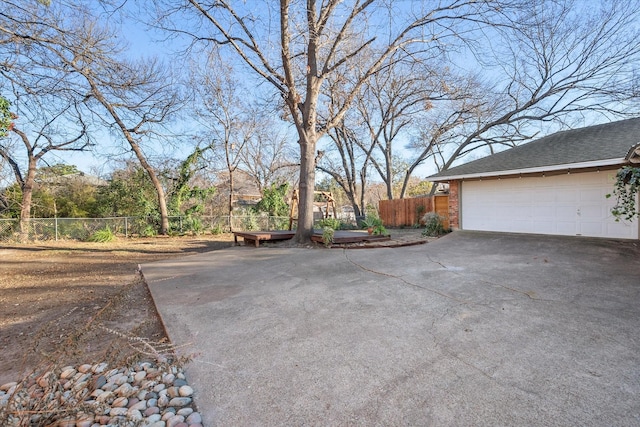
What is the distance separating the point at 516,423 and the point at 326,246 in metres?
6.87

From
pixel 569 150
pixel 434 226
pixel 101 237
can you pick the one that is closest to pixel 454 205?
pixel 434 226

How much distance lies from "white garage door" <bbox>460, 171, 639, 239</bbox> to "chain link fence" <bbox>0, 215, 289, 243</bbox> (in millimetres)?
9776

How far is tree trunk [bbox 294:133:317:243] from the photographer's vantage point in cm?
920

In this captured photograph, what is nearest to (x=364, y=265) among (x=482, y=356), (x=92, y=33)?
(x=482, y=356)

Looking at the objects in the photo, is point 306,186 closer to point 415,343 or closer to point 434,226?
point 434,226

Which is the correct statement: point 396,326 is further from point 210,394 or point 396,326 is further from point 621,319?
point 621,319

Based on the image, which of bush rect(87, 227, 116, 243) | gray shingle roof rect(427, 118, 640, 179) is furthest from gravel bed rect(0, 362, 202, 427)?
bush rect(87, 227, 116, 243)

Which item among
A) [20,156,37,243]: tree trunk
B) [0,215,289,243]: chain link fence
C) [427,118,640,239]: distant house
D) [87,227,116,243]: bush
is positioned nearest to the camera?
[427,118,640,239]: distant house

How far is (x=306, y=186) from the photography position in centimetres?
927

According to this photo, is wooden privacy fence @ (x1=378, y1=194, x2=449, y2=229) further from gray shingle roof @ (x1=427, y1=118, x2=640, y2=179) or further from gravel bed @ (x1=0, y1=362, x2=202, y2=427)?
gravel bed @ (x1=0, y1=362, x2=202, y2=427)

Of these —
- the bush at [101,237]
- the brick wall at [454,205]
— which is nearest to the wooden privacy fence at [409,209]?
the brick wall at [454,205]

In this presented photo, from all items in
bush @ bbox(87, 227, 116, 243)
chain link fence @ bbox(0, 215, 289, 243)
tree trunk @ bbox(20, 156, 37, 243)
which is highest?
→ tree trunk @ bbox(20, 156, 37, 243)

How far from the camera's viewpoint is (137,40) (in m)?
7.93

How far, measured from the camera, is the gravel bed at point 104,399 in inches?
65.7
